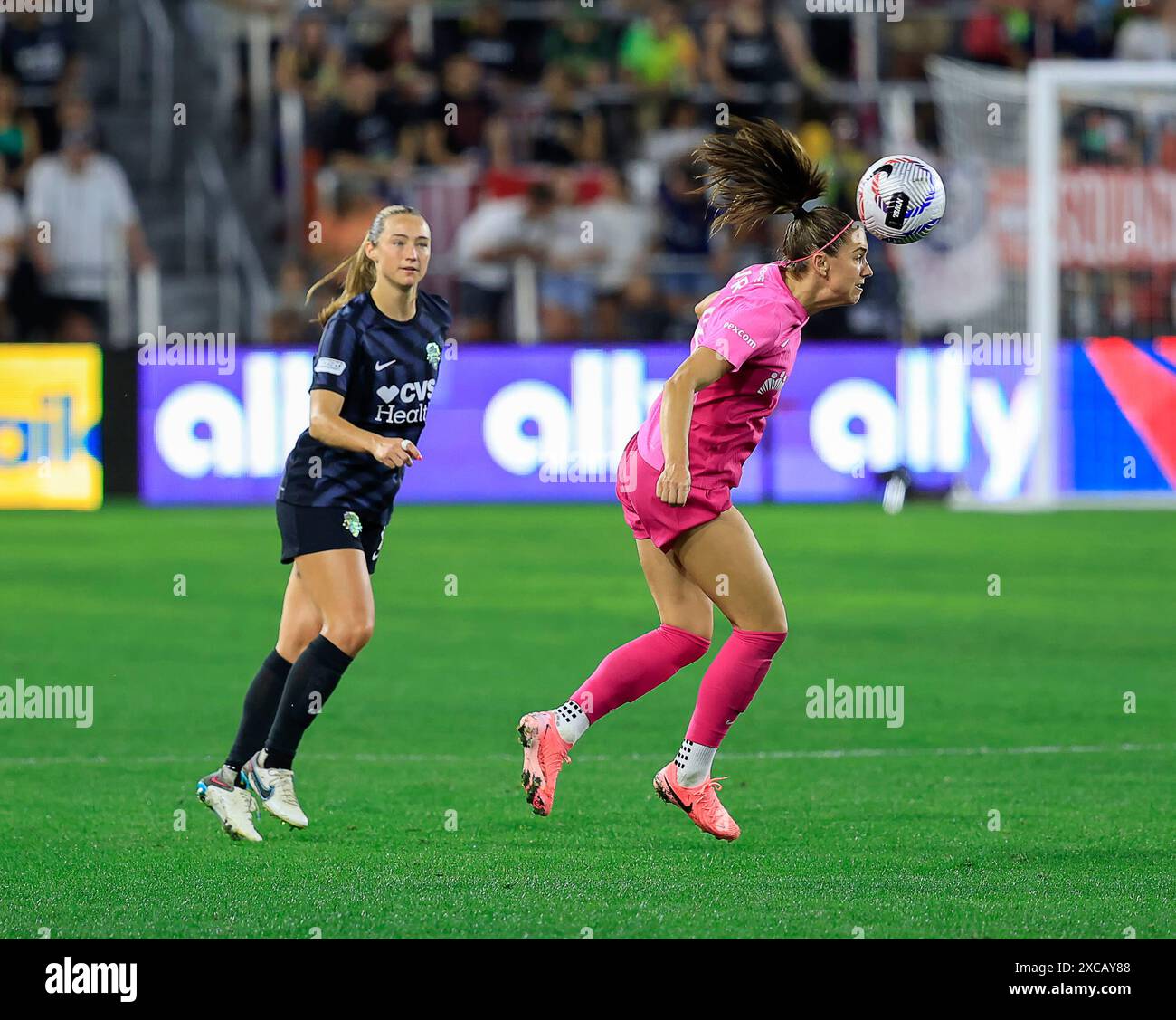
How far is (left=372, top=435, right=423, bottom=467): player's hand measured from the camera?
21.9 feet

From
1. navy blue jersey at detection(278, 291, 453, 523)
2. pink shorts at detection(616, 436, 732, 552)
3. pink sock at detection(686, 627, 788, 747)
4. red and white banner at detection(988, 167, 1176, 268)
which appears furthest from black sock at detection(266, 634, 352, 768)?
red and white banner at detection(988, 167, 1176, 268)

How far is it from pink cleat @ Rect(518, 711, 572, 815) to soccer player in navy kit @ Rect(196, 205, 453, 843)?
1.98 feet

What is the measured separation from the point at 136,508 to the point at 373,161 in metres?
4.98

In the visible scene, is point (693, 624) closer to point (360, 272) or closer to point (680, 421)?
point (680, 421)

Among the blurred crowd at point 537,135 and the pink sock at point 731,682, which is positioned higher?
the blurred crowd at point 537,135

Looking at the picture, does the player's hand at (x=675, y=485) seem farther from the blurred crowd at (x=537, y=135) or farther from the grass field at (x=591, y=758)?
the blurred crowd at (x=537, y=135)

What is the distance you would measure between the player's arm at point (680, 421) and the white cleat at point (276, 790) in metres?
1.60

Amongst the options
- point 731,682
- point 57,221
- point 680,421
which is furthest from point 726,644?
point 57,221

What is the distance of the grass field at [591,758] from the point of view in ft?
19.2

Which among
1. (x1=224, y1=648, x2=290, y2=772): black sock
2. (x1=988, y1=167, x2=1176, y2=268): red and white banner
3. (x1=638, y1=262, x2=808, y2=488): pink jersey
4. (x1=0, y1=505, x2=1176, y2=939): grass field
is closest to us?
(x1=0, y1=505, x2=1176, y2=939): grass field

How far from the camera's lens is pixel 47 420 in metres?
19.1

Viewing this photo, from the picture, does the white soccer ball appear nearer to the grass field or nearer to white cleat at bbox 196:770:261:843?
the grass field

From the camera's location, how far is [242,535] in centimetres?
1692


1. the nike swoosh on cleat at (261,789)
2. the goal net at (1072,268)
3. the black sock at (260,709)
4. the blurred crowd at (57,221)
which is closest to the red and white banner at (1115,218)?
the goal net at (1072,268)
